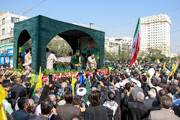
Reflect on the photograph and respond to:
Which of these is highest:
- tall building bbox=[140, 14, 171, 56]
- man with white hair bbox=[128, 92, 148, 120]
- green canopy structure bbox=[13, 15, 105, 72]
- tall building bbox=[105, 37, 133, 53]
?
tall building bbox=[140, 14, 171, 56]

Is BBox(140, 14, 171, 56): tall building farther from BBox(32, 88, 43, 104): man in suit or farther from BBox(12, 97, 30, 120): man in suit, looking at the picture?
BBox(12, 97, 30, 120): man in suit

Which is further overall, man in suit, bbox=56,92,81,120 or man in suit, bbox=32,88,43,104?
man in suit, bbox=32,88,43,104

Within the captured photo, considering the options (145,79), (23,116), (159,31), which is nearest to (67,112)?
(23,116)

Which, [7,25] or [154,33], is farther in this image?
[154,33]

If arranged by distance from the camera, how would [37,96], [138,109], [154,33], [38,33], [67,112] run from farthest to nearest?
[154,33], [38,33], [37,96], [138,109], [67,112]

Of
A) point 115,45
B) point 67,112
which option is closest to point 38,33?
point 67,112

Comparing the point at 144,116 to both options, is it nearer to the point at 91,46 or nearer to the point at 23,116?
the point at 23,116

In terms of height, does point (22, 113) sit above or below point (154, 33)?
below

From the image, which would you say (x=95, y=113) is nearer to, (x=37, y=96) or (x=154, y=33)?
(x=37, y=96)

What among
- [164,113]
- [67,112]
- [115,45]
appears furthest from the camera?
[115,45]

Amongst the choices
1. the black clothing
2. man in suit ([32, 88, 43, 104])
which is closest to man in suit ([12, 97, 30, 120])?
man in suit ([32, 88, 43, 104])

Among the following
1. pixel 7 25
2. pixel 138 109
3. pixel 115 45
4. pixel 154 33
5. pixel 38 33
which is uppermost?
pixel 154 33

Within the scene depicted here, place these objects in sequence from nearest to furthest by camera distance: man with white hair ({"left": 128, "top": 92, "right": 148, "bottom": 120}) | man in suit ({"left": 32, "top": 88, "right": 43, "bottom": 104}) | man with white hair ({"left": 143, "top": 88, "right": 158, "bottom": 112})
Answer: man with white hair ({"left": 128, "top": 92, "right": 148, "bottom": 120}) < man with white hair ({"left": 143, "top": 88, "right": 158, "bottom": 112}) < man in suit ({"left": 32, "top": 88, "right": 43, "bottom": 104})

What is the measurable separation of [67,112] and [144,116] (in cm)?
163
